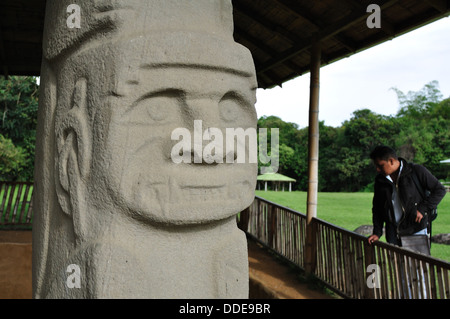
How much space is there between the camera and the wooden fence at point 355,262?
3066 mm

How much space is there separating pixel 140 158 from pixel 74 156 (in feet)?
1.03

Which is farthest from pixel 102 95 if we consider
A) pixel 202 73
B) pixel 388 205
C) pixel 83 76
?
pixel 388 205

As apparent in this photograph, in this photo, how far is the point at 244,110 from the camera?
6.30 ft

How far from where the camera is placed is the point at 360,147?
98.4 ft

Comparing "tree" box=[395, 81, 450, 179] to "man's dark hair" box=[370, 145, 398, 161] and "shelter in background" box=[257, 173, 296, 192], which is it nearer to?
"shelter in background" box=[257, 173, 296, 192]

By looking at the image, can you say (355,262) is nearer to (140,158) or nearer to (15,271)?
(140,158)

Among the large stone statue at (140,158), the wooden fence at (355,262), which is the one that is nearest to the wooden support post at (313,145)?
the wooden fence at (355,262)

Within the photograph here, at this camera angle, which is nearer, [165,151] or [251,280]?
[165,151]

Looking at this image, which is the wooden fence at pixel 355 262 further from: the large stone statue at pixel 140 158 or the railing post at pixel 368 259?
the large stone statue at pixel 140 158

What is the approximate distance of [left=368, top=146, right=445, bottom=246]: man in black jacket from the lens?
318cm

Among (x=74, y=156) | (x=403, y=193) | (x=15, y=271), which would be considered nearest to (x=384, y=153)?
(x=403, y=193)

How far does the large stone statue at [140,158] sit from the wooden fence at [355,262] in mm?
2015

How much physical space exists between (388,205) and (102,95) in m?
2.70
